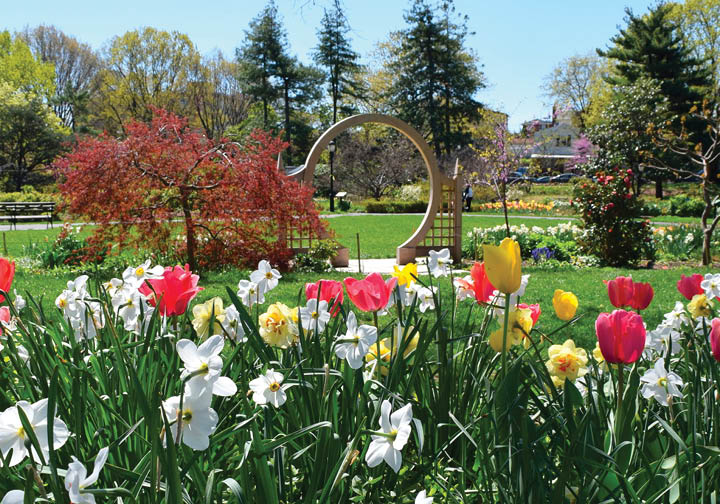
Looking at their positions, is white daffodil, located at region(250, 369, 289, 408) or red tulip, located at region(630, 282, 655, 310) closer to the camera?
white daffodil, located at region(250, 369, 289, 408)

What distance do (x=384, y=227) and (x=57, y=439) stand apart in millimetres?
16181

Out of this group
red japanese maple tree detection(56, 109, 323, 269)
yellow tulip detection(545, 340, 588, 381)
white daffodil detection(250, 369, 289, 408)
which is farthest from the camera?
red japanese maple tree detection(56, 109, 323, 269)

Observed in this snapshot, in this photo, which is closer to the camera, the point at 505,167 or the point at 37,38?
the point at 505,167

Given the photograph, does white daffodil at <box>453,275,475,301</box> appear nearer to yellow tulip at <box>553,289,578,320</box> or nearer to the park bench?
yellow tulip at <box>553,289,578,320</box>

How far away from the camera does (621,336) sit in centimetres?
119

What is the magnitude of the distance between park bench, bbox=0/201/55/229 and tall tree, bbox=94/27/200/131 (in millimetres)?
15032

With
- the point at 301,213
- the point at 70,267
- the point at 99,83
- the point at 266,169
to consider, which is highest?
the point at 99,83

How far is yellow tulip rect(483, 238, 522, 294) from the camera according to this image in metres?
1.25

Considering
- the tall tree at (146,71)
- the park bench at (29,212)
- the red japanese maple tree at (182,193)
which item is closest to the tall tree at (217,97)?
the tall tree at (146,71)

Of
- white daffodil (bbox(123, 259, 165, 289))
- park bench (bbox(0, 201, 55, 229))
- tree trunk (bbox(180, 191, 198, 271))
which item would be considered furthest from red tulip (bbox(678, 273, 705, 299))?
park bench (bbox(0, 201, 55, 229))

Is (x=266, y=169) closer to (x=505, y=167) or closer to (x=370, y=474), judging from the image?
(x=370, y=474)

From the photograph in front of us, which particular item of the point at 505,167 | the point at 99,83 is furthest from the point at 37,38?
the point at 505,167

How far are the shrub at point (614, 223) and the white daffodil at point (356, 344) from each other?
895 centimetres

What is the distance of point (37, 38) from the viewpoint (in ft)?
123
